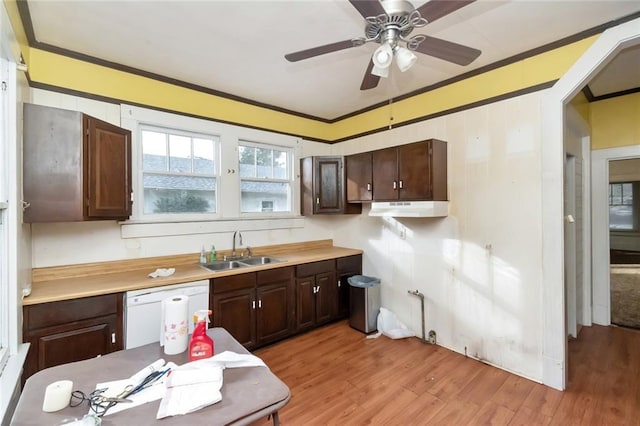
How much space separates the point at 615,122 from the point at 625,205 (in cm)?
687

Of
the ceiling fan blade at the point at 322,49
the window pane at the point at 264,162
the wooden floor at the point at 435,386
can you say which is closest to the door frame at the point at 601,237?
the wooden floor at the point at 435,386

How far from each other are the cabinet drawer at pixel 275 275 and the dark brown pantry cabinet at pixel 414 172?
4.35ft

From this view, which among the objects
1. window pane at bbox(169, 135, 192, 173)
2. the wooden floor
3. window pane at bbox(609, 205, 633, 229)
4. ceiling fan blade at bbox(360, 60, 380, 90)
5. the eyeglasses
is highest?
ceiling fan blade at bbox(360, 60, 380, 90)

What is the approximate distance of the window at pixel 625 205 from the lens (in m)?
7.79

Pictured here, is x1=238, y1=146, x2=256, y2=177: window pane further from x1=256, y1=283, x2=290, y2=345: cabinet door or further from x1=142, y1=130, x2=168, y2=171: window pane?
x1=256, y1=283, x2=290, y2=345: cabinet door

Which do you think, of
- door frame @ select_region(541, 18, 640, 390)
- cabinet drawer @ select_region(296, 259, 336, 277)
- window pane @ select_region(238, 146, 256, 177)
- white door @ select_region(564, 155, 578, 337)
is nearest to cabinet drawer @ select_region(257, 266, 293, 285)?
cabinet drawer @ select_region(296, 259, 336, 277)

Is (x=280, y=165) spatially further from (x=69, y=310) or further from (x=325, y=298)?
(x=69, y=310)

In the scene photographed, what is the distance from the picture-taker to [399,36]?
1.63 m

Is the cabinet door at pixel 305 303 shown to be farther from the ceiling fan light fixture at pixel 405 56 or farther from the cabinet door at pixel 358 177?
the ceiling fan light fixture at pixel 405 56

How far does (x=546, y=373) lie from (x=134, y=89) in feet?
14.2

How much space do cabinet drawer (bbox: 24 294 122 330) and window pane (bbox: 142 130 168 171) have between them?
1.31 meters

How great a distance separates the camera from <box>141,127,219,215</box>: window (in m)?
2.89

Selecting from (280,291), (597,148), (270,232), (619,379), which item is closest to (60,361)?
(280,291)

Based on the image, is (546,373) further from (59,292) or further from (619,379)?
(59,292)
